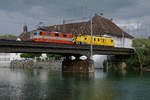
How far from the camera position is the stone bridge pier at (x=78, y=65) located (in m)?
61.4

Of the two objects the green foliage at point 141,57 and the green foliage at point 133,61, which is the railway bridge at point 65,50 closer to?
the green foliage at point 133,61

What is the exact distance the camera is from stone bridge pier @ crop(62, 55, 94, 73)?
61.4 meters

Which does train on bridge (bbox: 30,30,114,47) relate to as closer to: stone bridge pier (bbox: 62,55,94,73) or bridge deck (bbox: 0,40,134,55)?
bridge deck (bbox: 0,40,134,55)

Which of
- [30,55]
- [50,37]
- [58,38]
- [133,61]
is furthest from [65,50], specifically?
[30,55]

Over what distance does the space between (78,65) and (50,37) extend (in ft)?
44.2

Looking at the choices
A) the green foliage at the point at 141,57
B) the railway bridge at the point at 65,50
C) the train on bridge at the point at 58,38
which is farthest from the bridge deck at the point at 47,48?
the green foliage at the point at 141,57

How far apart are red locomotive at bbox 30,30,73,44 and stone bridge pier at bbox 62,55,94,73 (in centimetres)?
630

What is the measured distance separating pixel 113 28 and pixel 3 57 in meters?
55.4

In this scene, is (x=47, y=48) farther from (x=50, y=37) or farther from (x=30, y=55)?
(x=30, y=55)

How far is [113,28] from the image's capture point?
98000 mm

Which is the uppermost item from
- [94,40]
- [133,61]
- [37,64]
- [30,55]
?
[94,40]

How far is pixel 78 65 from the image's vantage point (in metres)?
64.5

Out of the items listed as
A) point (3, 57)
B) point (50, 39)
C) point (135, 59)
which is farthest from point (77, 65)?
point (3, 57)

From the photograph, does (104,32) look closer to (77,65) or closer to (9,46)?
(77,65)
